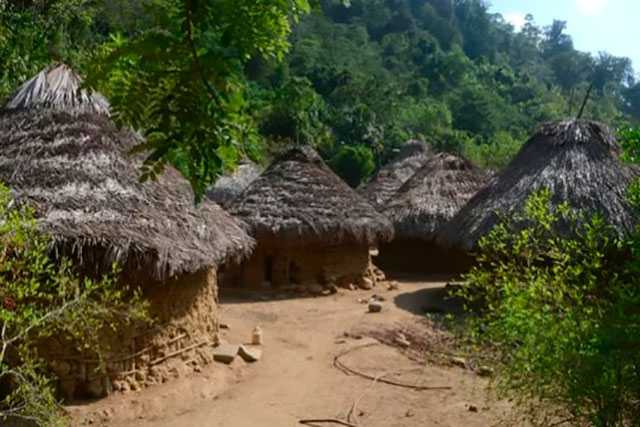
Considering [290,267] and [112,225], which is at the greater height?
[112,225]

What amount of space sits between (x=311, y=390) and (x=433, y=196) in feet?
32.6

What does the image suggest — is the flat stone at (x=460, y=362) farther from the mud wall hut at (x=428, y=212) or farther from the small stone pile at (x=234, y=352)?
the mud wall hut at (x=428, y=212)

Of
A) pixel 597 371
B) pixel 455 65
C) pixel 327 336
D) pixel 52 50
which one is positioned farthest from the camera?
pixel 455 65

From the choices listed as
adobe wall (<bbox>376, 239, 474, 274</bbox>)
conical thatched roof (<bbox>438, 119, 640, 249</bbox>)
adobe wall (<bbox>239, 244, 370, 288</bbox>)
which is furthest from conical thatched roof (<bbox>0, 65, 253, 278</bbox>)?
adobe wall (<bbox>376, 239, 474, 274</bbox>)

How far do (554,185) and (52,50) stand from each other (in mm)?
10306

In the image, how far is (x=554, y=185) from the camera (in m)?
11.1

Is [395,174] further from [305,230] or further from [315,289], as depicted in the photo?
[315,289]

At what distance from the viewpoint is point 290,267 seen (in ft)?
44.2

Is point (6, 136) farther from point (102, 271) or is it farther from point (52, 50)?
point (52, 50)

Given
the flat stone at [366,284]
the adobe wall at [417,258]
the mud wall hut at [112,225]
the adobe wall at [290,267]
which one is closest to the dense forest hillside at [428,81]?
the adobe wall at [417,258]

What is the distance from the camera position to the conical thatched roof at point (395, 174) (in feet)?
67.4

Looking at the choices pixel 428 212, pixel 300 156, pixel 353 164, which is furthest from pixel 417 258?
pixel 353 164

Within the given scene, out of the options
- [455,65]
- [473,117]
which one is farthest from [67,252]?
[455,65]

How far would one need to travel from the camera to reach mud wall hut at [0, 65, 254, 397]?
266 inches
